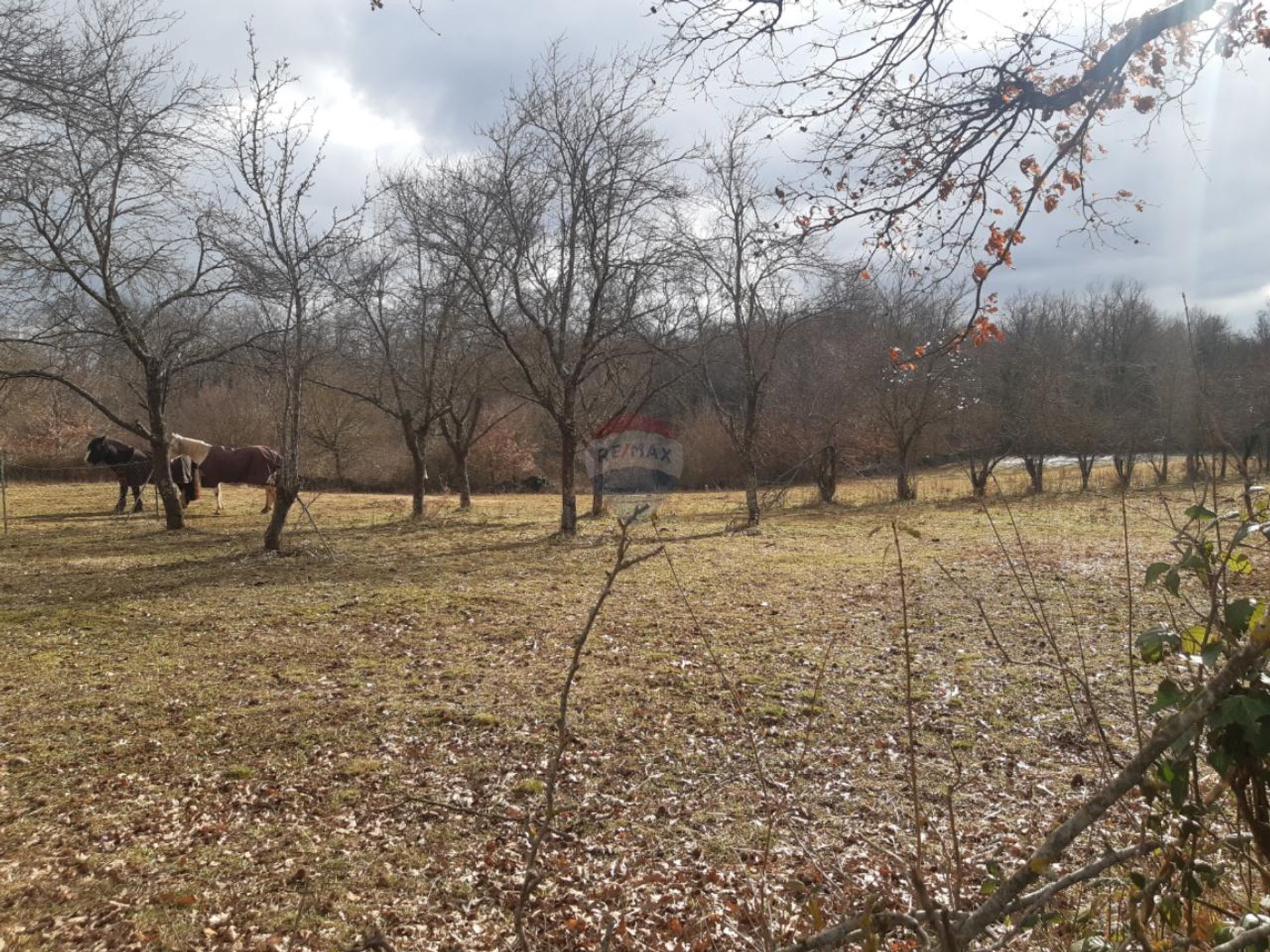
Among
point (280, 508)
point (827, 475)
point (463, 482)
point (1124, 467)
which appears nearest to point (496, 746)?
point (280, 508)

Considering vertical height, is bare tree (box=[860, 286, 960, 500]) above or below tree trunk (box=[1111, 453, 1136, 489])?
above

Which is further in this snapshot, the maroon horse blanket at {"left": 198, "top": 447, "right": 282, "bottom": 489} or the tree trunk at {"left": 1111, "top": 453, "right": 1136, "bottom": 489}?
the tree trunk at {"left": 1111, "top": 453, "right": 1136, "bottom": 489}

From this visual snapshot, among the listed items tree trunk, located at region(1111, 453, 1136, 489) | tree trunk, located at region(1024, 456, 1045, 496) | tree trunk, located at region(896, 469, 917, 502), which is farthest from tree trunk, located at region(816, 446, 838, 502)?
tree trunk, located at region(1111, 453, 1136, 489)

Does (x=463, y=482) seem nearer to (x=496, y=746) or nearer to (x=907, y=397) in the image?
(x=907, y=397)

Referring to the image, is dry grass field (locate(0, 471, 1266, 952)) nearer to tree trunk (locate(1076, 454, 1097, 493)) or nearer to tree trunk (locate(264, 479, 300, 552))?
tree trunk (locate(264, 479, 300, 552))

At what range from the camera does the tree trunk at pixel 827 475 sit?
21312 mm

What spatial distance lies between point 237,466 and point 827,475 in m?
14.9

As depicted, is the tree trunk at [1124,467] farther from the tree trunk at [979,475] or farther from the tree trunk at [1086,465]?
the tree trunk at [979,475]

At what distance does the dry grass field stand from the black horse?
19.5 feet

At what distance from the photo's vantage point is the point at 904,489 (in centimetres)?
2227

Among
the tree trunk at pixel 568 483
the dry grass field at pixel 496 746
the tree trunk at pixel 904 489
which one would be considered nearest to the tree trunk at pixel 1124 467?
the tree trunk at pixel 904 489

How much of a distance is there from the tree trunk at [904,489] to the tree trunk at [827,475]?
1867mm

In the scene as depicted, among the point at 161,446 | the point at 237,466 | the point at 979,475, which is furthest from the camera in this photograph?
the point at 979,475

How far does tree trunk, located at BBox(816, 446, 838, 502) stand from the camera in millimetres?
21312
